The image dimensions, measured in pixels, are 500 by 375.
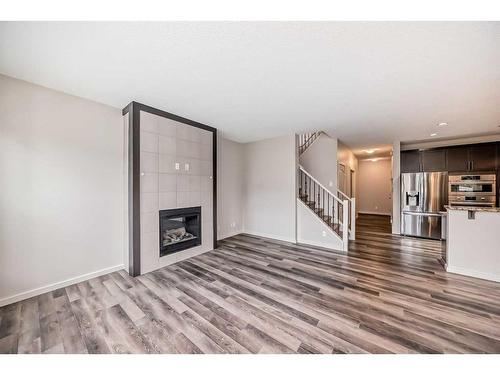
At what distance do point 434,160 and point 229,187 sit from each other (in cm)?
555

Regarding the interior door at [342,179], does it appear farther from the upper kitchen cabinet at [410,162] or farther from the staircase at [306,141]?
the upper kitchen cabinet at [410,162]

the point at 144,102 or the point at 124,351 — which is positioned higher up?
the point at 144,102

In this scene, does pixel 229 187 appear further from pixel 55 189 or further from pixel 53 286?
pixel 53 286

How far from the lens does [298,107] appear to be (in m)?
3.00

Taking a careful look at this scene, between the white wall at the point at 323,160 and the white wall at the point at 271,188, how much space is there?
135cm

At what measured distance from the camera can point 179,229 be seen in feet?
12.0

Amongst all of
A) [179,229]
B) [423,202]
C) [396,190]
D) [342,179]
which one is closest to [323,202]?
[342,179]

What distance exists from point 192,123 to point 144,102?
3.01 ft

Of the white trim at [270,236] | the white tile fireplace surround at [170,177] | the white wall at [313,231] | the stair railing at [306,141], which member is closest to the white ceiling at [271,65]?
the white tile fireplace surround at [170,177]

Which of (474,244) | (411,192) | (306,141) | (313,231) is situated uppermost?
(306,141)

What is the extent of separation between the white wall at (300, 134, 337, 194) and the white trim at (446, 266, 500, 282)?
2.77 m

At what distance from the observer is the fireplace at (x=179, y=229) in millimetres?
3208
